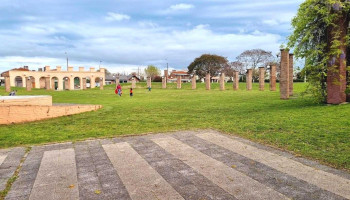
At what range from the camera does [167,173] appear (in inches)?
189

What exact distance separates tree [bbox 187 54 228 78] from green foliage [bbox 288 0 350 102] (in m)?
65.5

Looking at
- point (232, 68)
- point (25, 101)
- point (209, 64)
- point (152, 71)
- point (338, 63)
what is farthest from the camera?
point (152, 71)

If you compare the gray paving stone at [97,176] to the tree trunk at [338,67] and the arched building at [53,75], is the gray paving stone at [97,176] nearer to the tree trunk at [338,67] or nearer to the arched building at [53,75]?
the tree trunk at [338,67]

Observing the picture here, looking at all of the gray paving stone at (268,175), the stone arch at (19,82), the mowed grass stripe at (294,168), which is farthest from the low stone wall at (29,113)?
the stone arch at (19,82)

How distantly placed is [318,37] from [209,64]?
67.0 metres

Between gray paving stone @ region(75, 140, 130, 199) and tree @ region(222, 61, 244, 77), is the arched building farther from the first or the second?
gray paving stone @ region(75, 140, 130, 199)

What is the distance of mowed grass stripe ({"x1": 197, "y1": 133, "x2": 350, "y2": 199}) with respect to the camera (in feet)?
13.5

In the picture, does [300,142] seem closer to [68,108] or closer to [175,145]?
[175,145]

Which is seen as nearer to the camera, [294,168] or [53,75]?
[294,168]

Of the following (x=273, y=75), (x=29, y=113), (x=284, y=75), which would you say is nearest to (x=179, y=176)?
(x=29, y=113)

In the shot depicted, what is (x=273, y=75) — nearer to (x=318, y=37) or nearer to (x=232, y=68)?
(x=318, y=37)

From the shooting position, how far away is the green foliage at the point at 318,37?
12.7m

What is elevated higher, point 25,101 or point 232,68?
point 232,68

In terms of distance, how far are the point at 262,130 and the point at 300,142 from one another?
5.50ft
